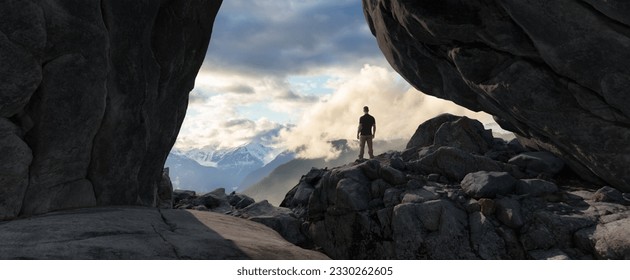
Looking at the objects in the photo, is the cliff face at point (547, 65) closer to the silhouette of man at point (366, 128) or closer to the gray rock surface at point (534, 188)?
the gray rock surface at point (534, 188)

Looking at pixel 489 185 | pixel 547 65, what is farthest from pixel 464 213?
pixel 547 65

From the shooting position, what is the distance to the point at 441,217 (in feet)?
50.0

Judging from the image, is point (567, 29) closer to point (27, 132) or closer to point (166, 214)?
point (166, 214)

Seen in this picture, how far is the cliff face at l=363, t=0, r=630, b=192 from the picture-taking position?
1516cm

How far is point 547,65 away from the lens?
56.3 ft

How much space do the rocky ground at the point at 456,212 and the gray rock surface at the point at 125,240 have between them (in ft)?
23.8

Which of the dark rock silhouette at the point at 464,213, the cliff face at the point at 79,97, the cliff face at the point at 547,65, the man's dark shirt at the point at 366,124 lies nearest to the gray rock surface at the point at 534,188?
the dark rock silhouette at the point at 464,213

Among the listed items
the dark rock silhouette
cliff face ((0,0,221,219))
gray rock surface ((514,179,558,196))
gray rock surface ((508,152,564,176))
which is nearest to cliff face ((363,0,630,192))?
gray rock surface ((508,152,564,176))

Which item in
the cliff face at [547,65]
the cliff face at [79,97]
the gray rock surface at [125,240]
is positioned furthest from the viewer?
the cliff face at [547,65]

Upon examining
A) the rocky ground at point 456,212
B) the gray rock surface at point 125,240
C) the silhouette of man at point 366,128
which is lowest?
the gray rock surface at point 125,240

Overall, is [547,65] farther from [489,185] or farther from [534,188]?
[489,185]

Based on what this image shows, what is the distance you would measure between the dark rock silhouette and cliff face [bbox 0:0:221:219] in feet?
24.0

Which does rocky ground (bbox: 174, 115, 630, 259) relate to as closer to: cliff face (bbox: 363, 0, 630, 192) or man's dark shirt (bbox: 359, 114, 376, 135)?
cliff face (bbox: 363, 0, 630, 192)

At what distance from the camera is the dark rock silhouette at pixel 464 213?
13664mm
